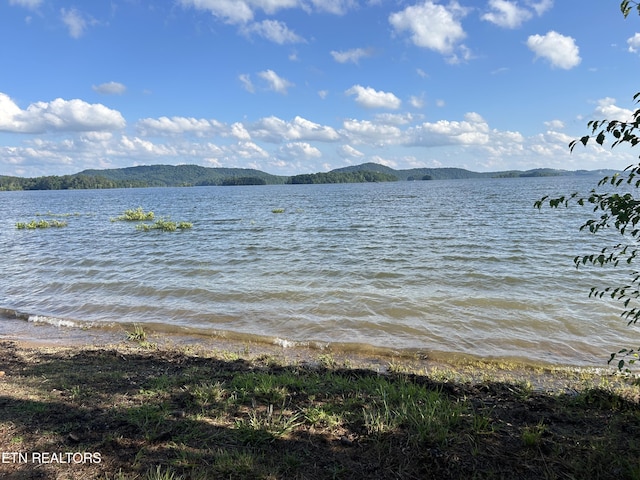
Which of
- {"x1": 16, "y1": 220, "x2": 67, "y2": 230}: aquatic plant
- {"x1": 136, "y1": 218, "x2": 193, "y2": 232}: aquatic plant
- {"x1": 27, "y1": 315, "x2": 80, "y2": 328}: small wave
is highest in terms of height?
{"x1": 136, "y1": 218, "x2": 193, "y2": 232}: aquatic plant

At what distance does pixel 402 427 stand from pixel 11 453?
12.8 feet

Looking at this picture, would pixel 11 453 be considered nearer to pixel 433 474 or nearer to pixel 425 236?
pixel 433 474

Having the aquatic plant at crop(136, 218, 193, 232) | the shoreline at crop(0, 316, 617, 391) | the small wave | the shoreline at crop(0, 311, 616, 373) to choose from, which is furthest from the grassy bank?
the aquatic plant at crop(136, 218, 193, 232)

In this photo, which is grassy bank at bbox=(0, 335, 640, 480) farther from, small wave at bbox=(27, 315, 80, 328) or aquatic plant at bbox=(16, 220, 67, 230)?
aquatic plant at bbox=(16, 220, 67, 230)

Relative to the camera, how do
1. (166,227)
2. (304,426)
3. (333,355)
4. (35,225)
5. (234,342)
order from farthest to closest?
(35,225) → (166,227) → (234,342) → (333,355) → (304,426)

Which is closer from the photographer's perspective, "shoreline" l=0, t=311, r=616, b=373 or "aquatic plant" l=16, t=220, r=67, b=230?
"shoreline" l=0, t=311, r=616, b=373

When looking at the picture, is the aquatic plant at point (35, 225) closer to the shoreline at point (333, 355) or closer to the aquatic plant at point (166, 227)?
the aquatic plant at point (166, 227)

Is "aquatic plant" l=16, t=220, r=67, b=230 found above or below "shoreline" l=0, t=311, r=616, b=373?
above

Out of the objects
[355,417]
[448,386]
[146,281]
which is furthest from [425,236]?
[355,417]

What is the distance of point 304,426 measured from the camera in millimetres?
4141

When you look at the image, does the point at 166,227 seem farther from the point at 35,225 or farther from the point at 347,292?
the point at 347,292

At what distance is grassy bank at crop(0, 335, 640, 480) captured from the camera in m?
3.38

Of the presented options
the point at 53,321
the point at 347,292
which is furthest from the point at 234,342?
the point at 53,321

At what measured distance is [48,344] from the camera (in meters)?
8.92
